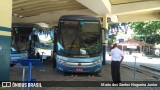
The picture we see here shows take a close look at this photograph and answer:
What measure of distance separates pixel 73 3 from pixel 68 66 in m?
11.0

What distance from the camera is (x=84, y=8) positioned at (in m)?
28.4

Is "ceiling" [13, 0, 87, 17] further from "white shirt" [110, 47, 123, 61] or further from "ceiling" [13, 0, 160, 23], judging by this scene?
"white shirt" [110, 47, 123, 61]

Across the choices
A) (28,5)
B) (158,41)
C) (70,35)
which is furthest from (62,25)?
(158,41)

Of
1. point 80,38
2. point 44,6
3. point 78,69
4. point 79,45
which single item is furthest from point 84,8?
point 78,69

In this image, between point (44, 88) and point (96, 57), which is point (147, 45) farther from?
point (44, 88)

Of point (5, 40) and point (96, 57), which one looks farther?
point (96, 57)

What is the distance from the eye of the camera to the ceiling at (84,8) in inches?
960

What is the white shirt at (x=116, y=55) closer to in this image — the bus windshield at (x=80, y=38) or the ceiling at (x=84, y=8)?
the bus windshield at (x=80, y=38)

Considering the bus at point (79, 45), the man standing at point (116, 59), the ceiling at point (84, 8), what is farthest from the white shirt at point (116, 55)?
the ceiling at point (84, 8)

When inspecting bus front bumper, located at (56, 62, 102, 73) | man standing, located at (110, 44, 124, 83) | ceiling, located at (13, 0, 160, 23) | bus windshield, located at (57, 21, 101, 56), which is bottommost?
bus front bumper, located at (56, 62, 102, 73)

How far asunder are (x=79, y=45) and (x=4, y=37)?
19.2 ft

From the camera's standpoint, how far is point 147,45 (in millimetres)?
61375

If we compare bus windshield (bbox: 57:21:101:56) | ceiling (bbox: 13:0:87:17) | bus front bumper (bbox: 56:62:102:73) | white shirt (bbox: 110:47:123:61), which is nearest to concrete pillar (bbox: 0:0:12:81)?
white shirt (bbox: 110:47:123:61)

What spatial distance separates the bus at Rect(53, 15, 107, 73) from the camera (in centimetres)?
1627
